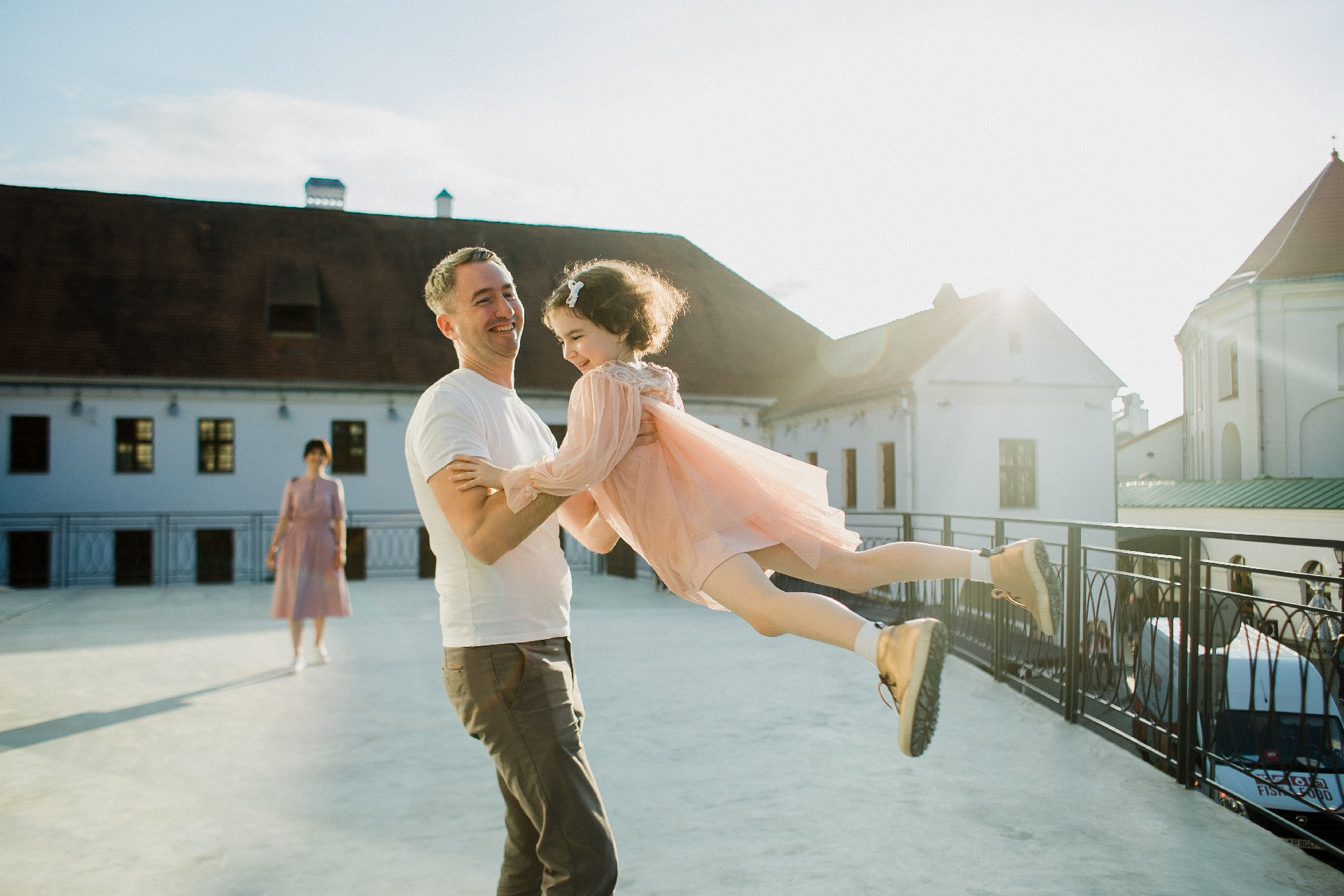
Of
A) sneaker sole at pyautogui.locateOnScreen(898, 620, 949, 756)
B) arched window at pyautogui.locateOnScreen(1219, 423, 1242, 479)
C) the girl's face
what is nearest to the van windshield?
sneaker sole at pyautogui.locateOnScreen(898, 620, 949, 756)

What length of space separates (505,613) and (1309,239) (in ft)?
120

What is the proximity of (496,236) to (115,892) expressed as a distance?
2410 centimetres

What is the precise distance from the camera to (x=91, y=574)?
20.2 meters

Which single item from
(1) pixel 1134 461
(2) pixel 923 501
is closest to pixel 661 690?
(2) pixel 923 501

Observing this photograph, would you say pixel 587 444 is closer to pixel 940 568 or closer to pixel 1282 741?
pixel 940 568

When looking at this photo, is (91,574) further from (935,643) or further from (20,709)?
(935,643)

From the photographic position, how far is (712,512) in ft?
9.21

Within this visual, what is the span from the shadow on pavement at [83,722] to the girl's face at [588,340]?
5045mm

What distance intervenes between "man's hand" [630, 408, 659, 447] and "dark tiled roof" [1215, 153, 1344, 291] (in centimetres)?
3375

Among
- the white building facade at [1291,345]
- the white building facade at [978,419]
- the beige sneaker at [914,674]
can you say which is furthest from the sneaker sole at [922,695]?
the white building facade at [1291,345]

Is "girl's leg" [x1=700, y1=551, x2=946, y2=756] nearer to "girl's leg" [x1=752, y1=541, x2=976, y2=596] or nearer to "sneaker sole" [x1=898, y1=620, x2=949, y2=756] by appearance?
"sneaker sole" [x1=898, y1=620, x2=949, y2=756]

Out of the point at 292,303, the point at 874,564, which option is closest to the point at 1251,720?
the point at 874,564

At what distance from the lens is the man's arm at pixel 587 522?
2.98 m

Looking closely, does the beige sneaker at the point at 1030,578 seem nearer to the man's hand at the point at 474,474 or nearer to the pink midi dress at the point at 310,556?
the man's hand at the point at 474,474
